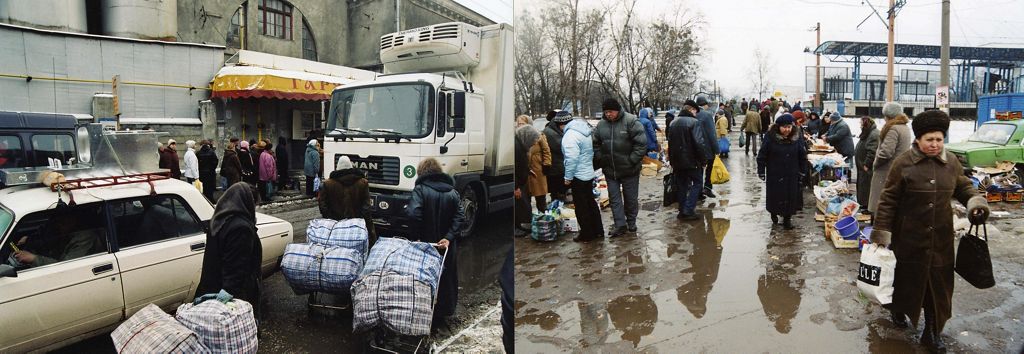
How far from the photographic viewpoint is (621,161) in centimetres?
494

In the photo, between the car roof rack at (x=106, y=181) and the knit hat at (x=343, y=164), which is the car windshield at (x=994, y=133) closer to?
the knit hat at (x=343, y=164)

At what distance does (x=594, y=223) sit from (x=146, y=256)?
12.6 feet

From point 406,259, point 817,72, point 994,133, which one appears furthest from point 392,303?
point 994,133

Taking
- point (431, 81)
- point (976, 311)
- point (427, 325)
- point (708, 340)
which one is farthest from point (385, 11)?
point (976, 311)

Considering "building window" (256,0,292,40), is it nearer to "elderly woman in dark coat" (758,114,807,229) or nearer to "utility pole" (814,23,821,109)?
"utility pole" (814,23,821,109)

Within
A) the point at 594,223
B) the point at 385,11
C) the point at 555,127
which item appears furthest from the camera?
the point at 594,223

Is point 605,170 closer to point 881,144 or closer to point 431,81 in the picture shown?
point 881,144

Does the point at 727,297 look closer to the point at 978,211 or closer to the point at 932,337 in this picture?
the point at 932,337

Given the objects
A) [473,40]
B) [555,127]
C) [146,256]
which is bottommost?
[146,256]

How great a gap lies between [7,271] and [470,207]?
1.06 metres

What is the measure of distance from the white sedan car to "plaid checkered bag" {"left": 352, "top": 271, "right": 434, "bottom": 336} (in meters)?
0.33

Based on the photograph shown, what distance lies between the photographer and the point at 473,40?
62.8 inches

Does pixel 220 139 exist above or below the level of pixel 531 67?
below

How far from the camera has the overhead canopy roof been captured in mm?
2160
